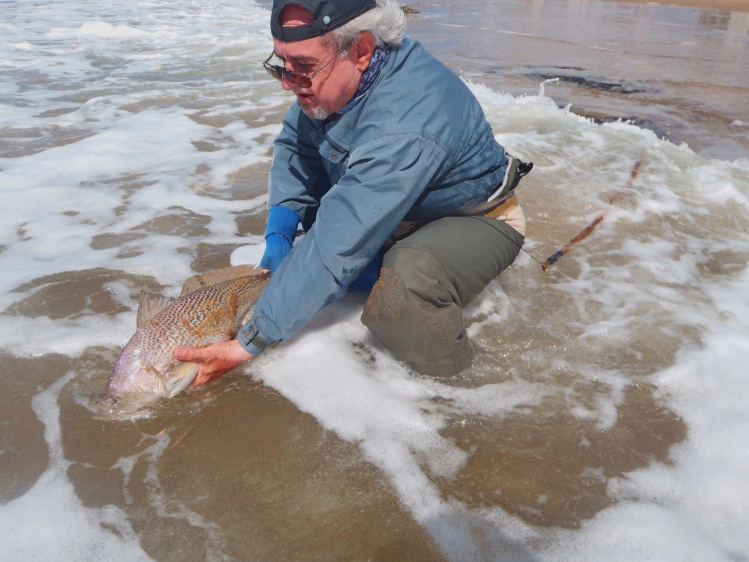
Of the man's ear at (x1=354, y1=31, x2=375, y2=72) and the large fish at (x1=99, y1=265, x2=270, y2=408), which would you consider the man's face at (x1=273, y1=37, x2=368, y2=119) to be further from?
the large fish at (x1=99, y1=265, x2=270, y2=408)

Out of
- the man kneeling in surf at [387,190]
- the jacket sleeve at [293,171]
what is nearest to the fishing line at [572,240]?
the man kneeling in surf at [387,190]

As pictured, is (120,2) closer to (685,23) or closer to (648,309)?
(685,23)

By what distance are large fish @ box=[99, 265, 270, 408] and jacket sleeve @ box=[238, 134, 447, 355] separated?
1.11 ft

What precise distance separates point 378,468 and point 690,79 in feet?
34.3

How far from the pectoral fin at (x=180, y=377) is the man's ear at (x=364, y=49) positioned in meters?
1.53

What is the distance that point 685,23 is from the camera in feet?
69.4

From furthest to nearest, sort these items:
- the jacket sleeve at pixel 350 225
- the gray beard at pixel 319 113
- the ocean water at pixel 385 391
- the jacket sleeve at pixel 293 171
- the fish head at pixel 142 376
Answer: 1. the jacket sleeve at pixel 293 171
2. the gray beard at pixel 319 113
3. the fish head at pixel 142 376
4. the jacket sleeve at pixel 350 225
5. the ocean water at pixel 385 391

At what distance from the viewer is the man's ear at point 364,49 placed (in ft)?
8.18

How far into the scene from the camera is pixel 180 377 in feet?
8.63

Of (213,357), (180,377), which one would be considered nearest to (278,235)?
(213,357)

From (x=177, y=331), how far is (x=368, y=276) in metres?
1.14

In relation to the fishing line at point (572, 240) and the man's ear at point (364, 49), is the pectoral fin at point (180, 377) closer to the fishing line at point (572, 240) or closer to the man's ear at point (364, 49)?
the man's ear at point (364, 49)

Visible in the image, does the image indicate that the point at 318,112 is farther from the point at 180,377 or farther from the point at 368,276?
the point at 180,377

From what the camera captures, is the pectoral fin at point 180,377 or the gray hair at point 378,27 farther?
the pectoral fin at point 180,377
